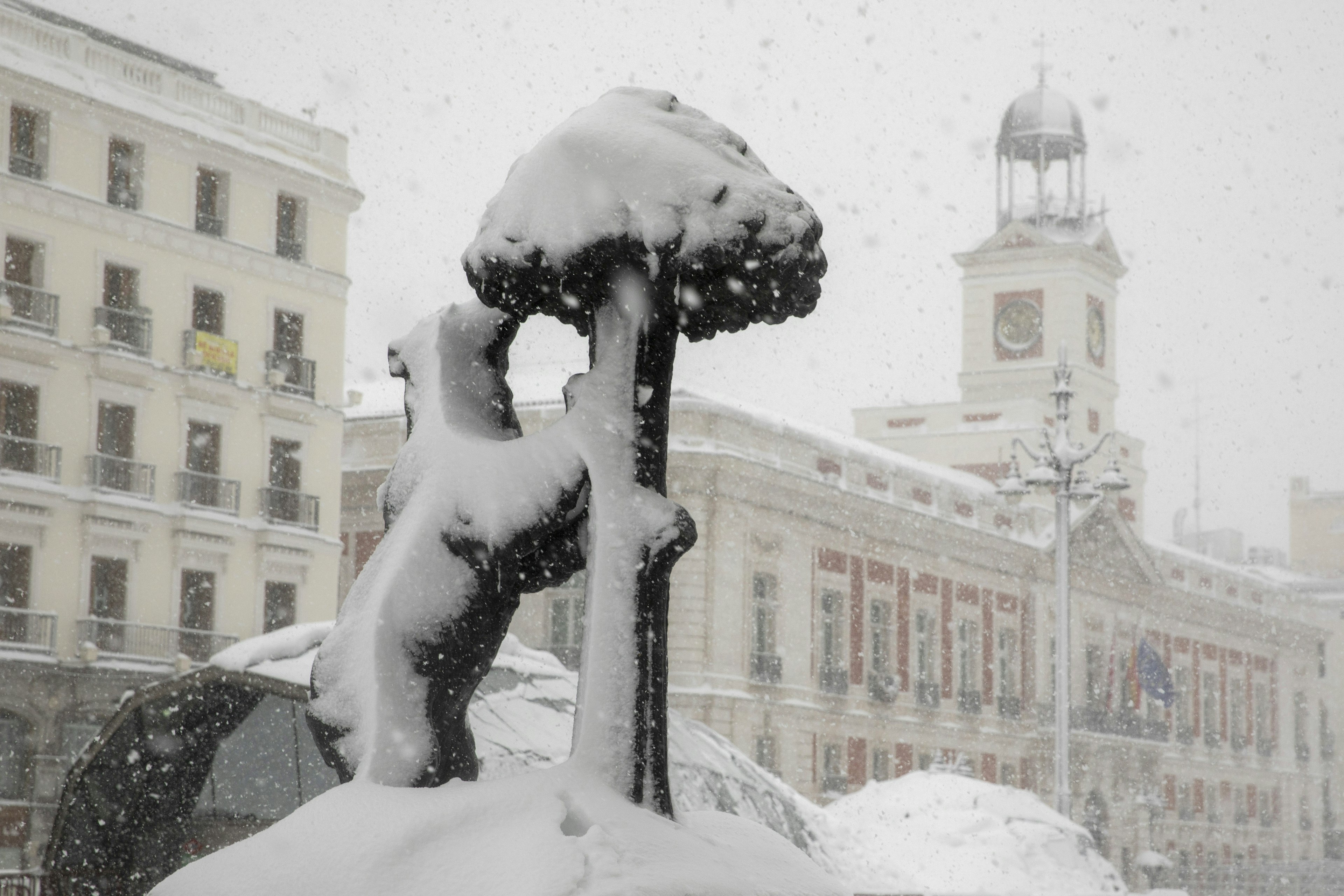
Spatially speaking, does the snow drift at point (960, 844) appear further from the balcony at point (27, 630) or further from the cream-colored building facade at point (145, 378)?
the balcony at point (27, 630)

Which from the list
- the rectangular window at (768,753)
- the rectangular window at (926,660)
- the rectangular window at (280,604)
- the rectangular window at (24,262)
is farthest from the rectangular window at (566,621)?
the rectangular window at (24,262)

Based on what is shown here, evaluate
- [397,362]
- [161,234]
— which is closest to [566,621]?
[161,234]

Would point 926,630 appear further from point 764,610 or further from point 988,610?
point 764,610

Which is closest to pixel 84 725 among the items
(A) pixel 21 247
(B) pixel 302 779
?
(A) pixel 21 247

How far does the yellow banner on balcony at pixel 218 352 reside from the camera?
27.0 meters

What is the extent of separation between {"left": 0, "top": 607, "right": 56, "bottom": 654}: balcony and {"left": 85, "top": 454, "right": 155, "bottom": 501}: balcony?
212cm

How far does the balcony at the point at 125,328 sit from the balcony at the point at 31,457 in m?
1.78

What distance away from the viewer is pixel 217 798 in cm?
1127

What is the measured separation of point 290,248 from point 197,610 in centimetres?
614

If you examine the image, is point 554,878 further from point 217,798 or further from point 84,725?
point 84,725

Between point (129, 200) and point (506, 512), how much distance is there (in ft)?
80.6

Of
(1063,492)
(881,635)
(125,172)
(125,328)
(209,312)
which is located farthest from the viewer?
(881,635)

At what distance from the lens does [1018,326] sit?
4991cm

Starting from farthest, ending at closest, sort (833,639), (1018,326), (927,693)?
(1018,326)
(927,693)
(833,639)
